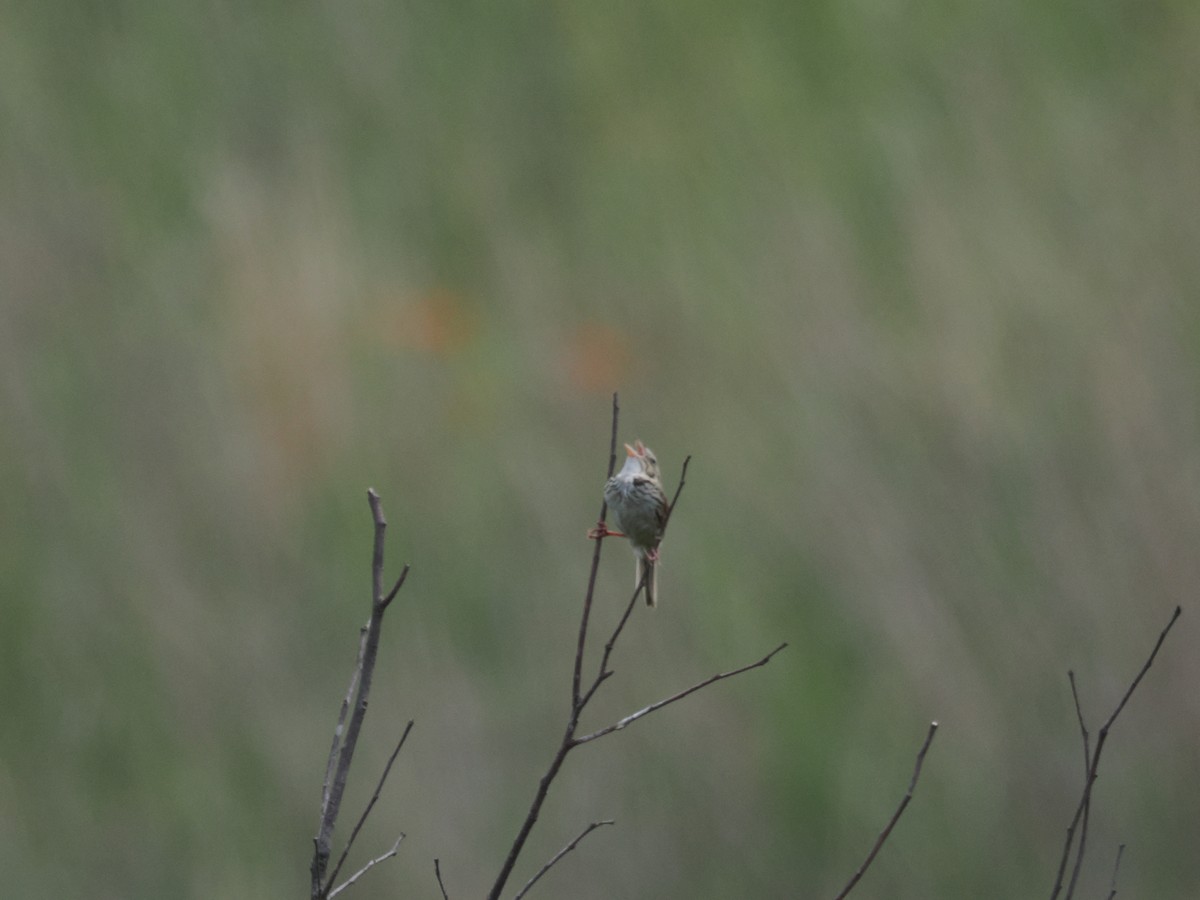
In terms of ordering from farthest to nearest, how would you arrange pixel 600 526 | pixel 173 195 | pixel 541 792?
1. pixel 173 195
2. pixel 600 526
3. pixel 541 792

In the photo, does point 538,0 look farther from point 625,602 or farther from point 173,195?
point 625,602

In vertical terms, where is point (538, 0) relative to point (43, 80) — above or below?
above

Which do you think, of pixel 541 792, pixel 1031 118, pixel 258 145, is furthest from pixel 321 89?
pixel 541 792

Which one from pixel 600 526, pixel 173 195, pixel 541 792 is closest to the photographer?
pixel 541 792

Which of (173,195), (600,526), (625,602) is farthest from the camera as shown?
(173,195)

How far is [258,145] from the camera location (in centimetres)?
494

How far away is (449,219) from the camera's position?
16.4 ft

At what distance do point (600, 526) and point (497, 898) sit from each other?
1.68 feet

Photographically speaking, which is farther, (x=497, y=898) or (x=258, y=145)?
(x=258, y=145)

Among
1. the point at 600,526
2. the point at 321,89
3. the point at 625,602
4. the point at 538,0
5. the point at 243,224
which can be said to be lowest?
the point at 600,526

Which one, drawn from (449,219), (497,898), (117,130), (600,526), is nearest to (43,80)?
(117,130)

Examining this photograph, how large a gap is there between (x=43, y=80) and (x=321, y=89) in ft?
3.52

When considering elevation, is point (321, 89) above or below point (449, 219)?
above

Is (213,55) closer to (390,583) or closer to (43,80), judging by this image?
(43,80)
